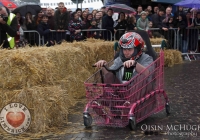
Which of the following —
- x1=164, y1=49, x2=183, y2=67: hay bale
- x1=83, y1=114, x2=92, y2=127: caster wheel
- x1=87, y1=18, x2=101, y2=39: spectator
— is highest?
x1=87, y1=18, x2=101, y2=39: spectator

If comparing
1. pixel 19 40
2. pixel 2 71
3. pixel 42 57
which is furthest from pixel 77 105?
pixel 19 40

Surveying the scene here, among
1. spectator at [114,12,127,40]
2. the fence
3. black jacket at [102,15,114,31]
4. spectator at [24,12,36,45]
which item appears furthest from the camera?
spectator at [114,12,127,40]

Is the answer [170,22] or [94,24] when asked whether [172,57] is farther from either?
[94,24]

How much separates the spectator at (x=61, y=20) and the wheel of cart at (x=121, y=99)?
25.6ft

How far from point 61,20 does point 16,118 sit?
8.43m

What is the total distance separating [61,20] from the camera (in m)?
14.8

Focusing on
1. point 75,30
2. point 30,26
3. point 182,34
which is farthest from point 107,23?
point 182,34

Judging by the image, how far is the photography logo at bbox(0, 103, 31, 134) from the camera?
6.71 m

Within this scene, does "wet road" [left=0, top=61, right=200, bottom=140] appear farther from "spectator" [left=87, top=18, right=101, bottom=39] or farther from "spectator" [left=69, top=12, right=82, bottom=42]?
"spectator" [left=87, top=18, right=101, bottom=39]

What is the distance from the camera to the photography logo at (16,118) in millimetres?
6707

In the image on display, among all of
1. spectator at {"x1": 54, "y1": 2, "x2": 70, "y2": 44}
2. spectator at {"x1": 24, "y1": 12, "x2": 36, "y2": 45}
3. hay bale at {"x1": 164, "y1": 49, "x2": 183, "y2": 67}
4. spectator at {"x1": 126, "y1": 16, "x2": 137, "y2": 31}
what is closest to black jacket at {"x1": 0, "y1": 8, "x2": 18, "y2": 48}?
spectator at {"x1": 24, "y1": 12, "x2": 36, "y2": 45}

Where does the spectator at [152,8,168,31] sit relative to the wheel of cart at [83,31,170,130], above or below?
above

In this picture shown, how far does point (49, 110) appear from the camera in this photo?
22.5 feet

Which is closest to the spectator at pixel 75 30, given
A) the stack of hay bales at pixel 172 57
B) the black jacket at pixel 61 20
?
the black jacket at pixel 61 20
